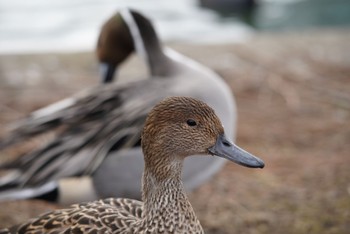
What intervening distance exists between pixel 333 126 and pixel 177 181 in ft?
8.31

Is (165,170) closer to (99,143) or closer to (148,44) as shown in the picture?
(99,143)

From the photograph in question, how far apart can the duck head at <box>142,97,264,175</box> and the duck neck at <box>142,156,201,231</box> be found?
0.04 meters

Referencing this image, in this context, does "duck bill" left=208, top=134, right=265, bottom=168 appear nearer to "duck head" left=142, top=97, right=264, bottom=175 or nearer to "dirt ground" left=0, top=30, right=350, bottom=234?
"duck head" left=142, top=97, right=264, bottom=175

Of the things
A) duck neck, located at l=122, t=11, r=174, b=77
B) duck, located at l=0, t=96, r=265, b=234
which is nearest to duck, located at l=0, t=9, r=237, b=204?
duck neck, located at l=122, t=11, r=174, b=77

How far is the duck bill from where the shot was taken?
7.90 ft

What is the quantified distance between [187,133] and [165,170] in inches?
6.1

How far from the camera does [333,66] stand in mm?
5867

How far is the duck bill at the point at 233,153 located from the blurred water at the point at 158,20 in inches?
195

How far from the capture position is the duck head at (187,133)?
244cm

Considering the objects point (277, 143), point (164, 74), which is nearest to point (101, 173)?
point (164, 74)

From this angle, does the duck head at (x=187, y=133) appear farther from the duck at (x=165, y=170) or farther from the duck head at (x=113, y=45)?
the duck head at (x=113, y=45)

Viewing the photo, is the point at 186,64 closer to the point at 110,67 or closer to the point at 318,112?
the point at 110,67

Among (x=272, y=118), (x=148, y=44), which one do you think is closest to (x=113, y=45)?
(x=148, y=44)

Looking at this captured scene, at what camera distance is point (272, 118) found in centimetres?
505
